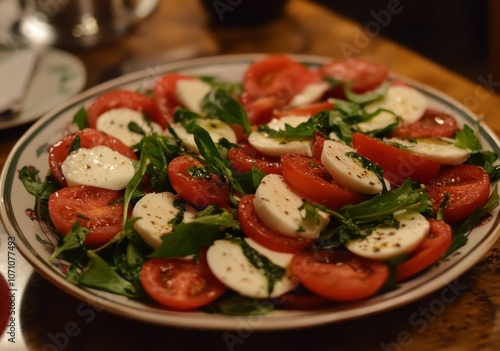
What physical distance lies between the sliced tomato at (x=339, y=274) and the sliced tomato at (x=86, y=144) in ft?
2.35

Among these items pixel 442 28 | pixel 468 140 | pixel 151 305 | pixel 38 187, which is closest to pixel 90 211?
pixel 38 187

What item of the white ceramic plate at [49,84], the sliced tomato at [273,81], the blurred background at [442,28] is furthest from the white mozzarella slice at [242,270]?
the blurred background at [442,28]

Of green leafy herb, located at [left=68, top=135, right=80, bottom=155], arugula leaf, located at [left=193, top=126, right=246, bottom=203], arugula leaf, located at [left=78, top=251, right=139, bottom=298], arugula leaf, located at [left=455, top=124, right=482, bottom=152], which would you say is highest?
arugula leaf, located at [left=455, top=124, right=482, bottom=152]

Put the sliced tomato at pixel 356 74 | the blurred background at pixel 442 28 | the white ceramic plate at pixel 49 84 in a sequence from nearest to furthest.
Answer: the sliced tomato at pixel 356 74
the white ceramic plate at pixel 49 84
the blurred background at pixel 442 28

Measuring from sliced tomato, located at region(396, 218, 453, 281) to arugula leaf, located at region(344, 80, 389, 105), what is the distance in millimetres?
758

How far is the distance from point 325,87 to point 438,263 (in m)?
0.95

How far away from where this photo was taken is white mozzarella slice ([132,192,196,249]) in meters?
1.52

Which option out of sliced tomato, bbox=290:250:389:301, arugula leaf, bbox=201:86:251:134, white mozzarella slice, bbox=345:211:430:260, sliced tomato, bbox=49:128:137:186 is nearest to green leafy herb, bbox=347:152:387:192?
white mozzarella slice, bbox=345:211:430:260

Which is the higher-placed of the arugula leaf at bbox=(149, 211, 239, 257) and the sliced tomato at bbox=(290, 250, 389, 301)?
the sliced tomato at bbox=(290, 250, 389, 301)

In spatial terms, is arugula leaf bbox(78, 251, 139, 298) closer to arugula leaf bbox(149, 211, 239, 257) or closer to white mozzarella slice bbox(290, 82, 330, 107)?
arugula leaf bbox(149, 211, 239, 257)

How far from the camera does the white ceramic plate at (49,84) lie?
2.42 meters

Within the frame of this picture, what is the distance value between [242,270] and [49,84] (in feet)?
5.31

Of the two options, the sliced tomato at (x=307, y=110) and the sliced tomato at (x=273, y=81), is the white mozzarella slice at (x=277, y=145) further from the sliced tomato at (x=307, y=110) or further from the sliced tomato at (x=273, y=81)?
the sliced tomato at (x=273, y=81)

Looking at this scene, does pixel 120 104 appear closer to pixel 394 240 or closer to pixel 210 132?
pixel 210 132
